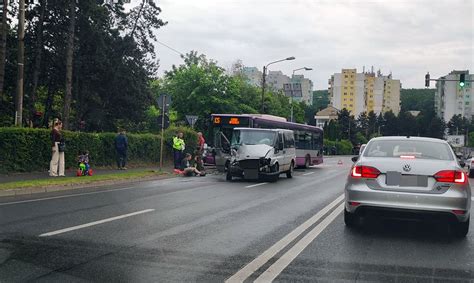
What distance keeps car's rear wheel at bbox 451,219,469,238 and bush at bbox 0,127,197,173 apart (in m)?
14.8

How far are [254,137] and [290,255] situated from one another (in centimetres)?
1262

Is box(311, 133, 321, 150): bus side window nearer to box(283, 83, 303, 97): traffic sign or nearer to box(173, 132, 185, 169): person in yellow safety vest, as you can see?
box(173, 132, 185, 169): person in yellow safety vest

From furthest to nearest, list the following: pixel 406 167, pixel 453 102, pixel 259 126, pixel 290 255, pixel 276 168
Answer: pixel 453 102
pixel 259 126
pixel 276 168
pixel 406 167
pixel 290 255

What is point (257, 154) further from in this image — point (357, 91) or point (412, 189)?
point (357, 91)

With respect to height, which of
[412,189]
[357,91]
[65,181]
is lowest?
[65,181]

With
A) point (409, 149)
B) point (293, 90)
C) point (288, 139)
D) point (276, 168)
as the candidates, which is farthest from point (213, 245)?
point (293, 90)

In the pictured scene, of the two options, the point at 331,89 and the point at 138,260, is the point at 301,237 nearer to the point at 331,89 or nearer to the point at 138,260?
the point at 138,260

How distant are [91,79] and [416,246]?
35539mm

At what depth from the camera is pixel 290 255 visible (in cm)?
619

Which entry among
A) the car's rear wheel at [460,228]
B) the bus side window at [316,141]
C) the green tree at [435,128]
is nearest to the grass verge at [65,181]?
the car's rear wheel at [460,228]

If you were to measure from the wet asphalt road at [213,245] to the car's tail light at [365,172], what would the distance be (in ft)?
3.10

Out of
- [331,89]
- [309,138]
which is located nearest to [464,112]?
[331,89]

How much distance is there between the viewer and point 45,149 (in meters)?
18.5

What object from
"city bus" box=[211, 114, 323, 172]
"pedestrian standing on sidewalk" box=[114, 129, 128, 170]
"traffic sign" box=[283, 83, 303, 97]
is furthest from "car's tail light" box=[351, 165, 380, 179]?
"traffic sign" box=[283, 83, 303, 97]
